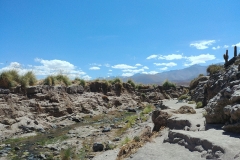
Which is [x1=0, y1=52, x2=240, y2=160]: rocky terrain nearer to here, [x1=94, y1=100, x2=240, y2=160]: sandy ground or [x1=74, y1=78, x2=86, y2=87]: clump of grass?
[x1=94, y1=100, x2=240, y2=160]: sandy ground

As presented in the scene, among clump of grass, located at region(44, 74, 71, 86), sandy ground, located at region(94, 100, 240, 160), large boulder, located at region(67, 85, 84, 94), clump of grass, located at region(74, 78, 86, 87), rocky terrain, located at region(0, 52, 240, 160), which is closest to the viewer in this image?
sandy ground, located at region(94, 100, 240, 160)

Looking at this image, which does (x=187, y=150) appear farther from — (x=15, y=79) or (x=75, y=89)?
(x=75, y=89)

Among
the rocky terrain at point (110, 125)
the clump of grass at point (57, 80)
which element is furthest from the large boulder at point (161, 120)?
the clump of grass at point (57, 80)

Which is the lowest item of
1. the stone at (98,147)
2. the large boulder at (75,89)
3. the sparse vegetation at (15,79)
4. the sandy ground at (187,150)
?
the stone at (98,147)

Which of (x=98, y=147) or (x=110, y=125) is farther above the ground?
(x=110, y=125)

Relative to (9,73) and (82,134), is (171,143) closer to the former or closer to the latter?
(82,134)

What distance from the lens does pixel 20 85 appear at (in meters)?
23.7

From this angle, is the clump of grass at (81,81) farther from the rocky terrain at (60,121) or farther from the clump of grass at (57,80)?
A: the clump of grass at (57,80)

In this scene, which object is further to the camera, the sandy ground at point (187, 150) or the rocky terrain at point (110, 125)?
the rocky terrain at point (110, 125)

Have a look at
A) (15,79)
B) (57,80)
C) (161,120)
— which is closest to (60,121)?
(15,79)

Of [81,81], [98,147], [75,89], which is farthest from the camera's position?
[81,81]

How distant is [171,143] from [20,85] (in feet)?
60.4

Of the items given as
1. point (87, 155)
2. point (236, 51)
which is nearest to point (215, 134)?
point (87, 155)

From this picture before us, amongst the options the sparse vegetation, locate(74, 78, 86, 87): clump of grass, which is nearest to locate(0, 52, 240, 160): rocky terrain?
the sparse vegetation
